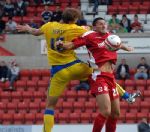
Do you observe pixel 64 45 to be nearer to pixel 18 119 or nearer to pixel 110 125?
pixel 110 125

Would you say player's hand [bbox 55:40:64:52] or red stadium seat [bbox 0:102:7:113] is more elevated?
player's hand [bbox 55:40:64:52]

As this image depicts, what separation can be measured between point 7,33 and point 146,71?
194 inches

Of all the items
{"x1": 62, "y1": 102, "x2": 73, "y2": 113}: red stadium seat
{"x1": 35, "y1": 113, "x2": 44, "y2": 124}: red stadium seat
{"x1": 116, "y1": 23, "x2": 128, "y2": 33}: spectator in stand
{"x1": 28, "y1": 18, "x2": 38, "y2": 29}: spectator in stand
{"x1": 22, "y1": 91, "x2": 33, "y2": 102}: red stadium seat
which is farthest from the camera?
{"x1": 28, "y1": 18, "x2": 38, "y2": 29}: spectator in stand

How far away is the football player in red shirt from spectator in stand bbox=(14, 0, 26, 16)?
14.1 m

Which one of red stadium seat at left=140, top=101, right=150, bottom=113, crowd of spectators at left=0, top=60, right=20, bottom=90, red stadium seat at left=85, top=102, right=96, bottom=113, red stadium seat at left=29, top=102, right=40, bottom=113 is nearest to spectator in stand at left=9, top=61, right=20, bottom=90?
crowd of spectators at left=0, top=60, right=20, bottom=90

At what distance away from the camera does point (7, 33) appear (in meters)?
24.6

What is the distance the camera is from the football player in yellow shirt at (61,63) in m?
11.9

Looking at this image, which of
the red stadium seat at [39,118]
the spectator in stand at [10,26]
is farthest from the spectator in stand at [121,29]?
the red stadium seat at [39,118]

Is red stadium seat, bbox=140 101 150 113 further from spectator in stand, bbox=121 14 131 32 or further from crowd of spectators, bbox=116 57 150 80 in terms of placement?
spectator in stand, bbox=121 14 131 32

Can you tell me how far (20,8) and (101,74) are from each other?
47.8 feet

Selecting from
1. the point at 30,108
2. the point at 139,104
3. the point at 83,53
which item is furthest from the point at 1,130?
the point at 83,53

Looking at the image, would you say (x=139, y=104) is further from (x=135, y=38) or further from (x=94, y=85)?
(x=94, y=85)

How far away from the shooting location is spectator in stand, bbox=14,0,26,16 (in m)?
25.6

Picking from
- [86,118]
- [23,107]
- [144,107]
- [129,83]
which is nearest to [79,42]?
[86,118]
